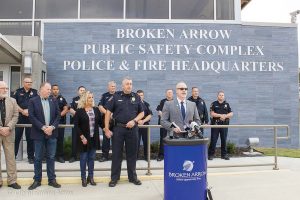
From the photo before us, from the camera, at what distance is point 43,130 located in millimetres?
6637

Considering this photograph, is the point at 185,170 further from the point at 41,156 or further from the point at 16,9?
the point at 16,9

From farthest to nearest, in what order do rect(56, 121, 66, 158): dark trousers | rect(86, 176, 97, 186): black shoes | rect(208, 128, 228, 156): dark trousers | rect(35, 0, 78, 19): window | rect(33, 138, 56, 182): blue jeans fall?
rect(35, 0, 78, 19): window → rect(208, 128, 228, 156): dark trousers → rect(56, 121, 66, 158): dark trousers → rect(86, 176, 97, 186): black shoes → rect(33, 138, 56, 182): blue jeans

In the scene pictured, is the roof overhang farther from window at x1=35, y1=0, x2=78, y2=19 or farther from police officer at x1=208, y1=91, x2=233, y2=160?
police officer at x1=208, y1=91, x2=233, y2=160

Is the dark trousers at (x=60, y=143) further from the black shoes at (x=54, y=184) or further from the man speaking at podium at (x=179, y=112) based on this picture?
the man speaking at podium at (x=179, y=112)

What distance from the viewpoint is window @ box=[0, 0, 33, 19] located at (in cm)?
1259

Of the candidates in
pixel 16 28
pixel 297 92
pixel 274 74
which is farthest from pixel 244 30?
pixel 16 28

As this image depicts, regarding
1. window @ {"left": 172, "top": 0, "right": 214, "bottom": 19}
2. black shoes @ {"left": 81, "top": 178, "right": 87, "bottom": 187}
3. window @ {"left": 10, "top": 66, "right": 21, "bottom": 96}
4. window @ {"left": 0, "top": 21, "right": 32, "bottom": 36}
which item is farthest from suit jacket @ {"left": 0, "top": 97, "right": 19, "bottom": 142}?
window @ {"left": 172, "top": 0, "right": 214, "bottom": 19}

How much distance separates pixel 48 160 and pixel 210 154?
4448mm

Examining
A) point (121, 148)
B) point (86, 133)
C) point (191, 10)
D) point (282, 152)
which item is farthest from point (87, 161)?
point (191, 10)

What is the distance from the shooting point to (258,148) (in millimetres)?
12102

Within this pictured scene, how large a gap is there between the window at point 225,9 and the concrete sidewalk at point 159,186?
5723mm

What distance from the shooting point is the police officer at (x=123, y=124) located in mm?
6973

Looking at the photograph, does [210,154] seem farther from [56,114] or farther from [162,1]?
[162,1]

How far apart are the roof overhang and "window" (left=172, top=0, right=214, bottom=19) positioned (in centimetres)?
496
